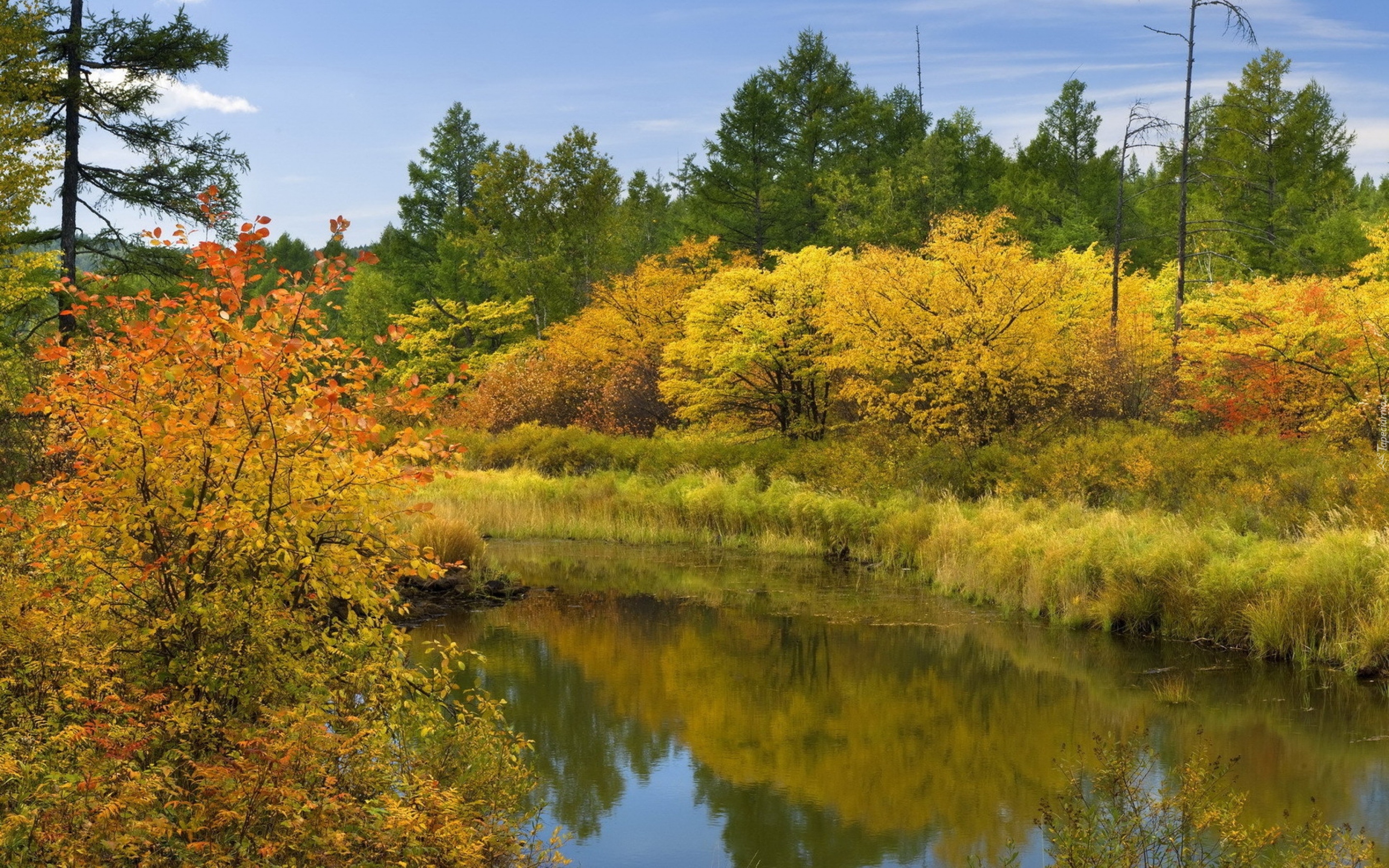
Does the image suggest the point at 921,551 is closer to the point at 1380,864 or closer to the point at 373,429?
the point at 1380,864

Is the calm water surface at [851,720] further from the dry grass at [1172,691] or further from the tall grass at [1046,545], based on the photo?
the tall grass at [1046,545]

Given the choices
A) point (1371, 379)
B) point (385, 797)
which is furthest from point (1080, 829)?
point (1371, 379)

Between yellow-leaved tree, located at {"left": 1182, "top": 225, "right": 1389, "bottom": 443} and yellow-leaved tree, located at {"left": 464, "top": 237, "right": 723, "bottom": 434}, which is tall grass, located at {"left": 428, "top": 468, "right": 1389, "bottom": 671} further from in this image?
yellow-leaved tree, located at {"left": 464, "top": 237, "right": 723, "bottom": 434}

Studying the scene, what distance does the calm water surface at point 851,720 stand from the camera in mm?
8188

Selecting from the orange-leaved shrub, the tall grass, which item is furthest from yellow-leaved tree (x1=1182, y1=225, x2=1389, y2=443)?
the orange-leaved shrub

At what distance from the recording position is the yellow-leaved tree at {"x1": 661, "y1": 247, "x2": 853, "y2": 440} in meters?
24.9

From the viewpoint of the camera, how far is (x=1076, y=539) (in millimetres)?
15094

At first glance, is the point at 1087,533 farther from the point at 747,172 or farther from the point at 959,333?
the point at 747,172

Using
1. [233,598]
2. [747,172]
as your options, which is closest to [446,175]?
[747,172]

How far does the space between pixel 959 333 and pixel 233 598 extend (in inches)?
719

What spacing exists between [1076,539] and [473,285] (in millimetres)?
35186

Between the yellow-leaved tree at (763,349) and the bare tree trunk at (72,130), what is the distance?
12272mm

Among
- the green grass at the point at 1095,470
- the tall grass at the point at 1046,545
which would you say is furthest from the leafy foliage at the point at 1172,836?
the green grass at the point at 1095,470

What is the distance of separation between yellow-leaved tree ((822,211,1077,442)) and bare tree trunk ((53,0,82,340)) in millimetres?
13819
